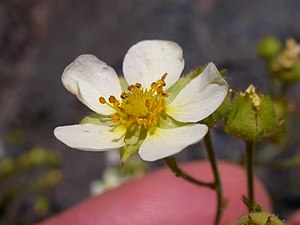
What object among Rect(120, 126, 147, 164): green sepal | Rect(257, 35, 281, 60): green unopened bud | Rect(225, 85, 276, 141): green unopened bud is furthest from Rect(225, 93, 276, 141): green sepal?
Rect(257, 35, 281, 60): green unopened bud

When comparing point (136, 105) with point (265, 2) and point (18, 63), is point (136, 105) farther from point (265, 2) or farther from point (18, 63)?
point (18, 63)

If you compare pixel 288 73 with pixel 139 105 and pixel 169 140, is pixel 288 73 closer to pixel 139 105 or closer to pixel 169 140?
pixel 139 105

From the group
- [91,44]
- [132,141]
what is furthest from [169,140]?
[91,44]

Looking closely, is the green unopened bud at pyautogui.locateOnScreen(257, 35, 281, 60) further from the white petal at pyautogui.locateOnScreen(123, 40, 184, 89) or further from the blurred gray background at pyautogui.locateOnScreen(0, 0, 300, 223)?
the white petal at pyautogui.locateOnScreen(123, 40, 184, 89)

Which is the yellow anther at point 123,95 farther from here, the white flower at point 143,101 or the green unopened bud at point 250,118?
the green unopened bud at point 250,118

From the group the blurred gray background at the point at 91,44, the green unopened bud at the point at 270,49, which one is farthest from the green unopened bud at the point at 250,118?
the blurred gray background at the point at 91,44
